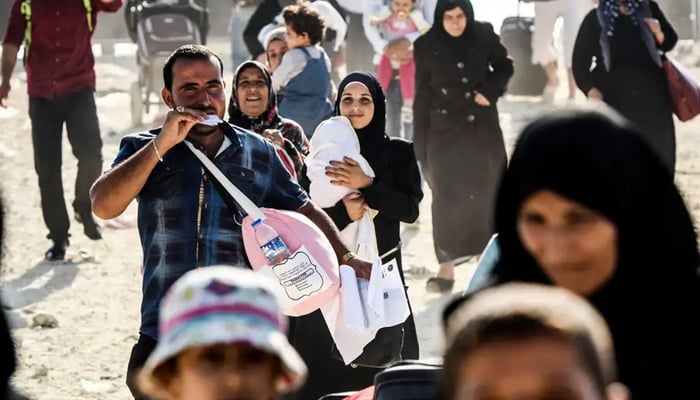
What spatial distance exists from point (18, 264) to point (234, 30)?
686cm

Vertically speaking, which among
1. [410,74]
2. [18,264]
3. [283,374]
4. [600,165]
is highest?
[600,165]

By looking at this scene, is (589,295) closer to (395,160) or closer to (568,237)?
(568,237)

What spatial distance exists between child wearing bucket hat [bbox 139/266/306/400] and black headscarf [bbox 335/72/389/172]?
4098 millimetres

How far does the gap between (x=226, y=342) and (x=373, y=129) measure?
14.1 feet

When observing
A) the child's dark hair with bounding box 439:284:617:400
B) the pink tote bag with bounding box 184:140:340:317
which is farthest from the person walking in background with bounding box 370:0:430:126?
the child's dark hair with bounding box 439:284:617:400

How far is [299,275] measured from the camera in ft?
17.1

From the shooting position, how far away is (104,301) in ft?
31.8

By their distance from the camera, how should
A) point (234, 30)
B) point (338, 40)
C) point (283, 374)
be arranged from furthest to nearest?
point (234, 30) → point (338, 40) → point (283, 374)

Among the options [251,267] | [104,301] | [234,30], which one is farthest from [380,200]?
[234,30]

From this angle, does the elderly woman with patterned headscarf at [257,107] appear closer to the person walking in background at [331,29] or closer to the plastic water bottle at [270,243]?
the plastic water bottle at [270,243]

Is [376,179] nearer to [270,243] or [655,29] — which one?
[270,243]

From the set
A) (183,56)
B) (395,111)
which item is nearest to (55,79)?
(395,111)

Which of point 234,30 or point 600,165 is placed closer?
point 600,165

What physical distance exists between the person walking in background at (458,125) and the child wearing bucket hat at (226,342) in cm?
694
